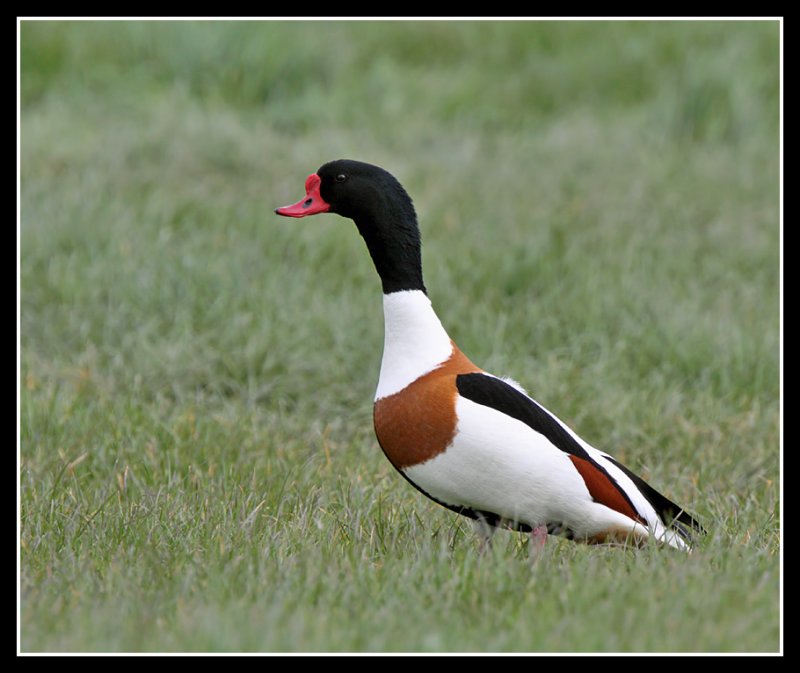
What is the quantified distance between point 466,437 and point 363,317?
3147 millimetres

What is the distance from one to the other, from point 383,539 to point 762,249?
5138 mm

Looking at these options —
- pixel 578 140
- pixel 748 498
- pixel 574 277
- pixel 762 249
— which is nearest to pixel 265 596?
pixel 748 498

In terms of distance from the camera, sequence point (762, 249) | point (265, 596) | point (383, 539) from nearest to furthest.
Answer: point (265, 596)
point (383, 539)
point (762, 249)

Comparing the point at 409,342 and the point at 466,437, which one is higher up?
the point at 409,342

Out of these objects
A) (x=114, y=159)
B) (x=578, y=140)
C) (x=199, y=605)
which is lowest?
(x=199, y=605)

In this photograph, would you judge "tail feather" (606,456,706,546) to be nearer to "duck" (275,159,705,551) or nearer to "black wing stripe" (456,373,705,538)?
"duck" (275,159,705,551)

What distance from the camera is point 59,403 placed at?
5914 millimetres

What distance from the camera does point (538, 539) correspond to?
4027mm

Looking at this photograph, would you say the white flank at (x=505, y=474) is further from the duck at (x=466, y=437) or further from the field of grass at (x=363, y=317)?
A: the field of grass at (x=363, y=317)

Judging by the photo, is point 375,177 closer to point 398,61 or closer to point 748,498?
point 748,498

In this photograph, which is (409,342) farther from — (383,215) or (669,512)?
(669,512)

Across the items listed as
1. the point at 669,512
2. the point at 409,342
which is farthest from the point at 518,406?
the point at 669,512

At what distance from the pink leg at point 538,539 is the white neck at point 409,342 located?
0.62m

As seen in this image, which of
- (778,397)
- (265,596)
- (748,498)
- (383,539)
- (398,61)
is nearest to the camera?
(265,596)
